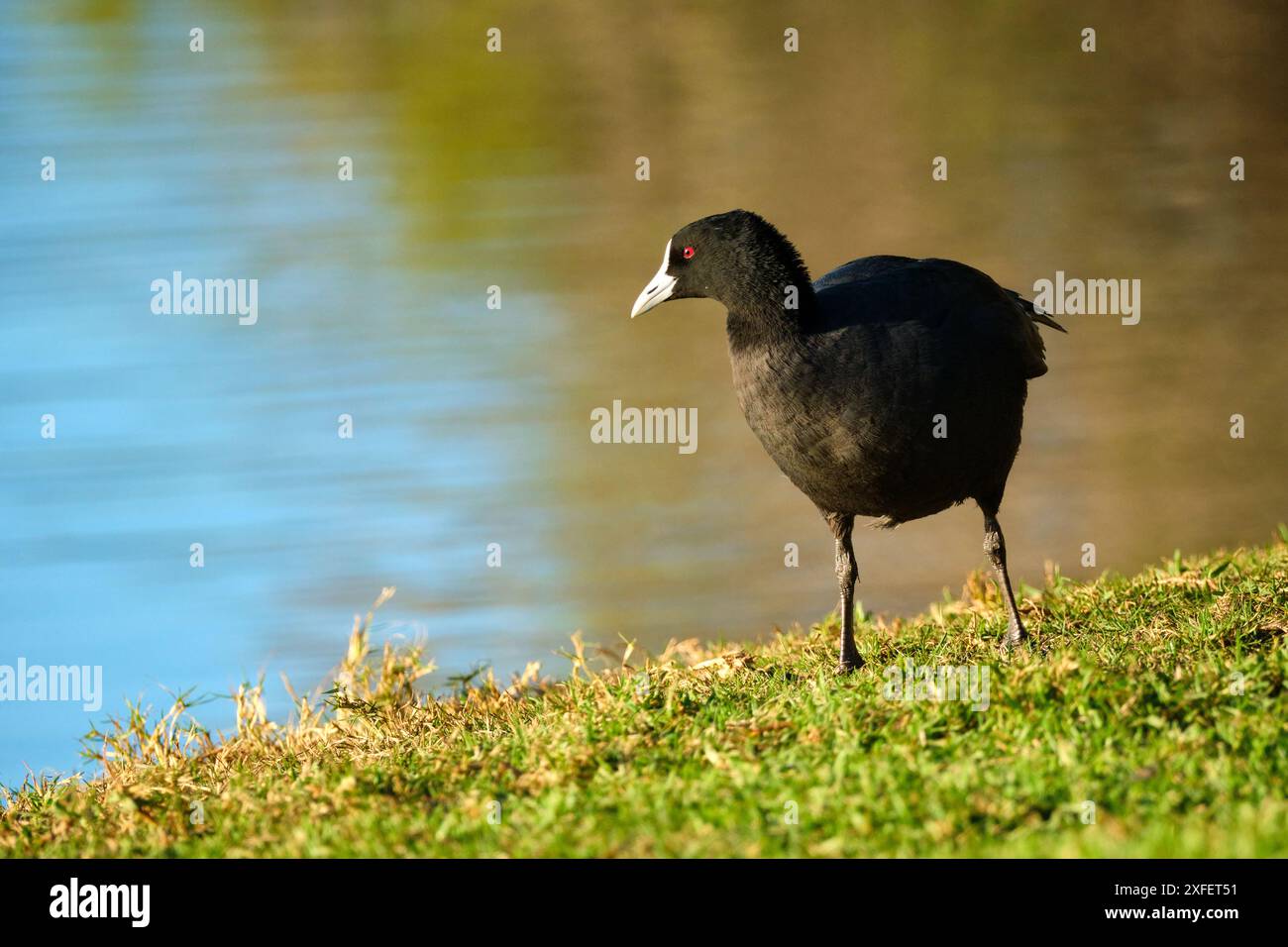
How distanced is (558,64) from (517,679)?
44.0 ft

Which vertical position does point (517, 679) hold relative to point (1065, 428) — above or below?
below

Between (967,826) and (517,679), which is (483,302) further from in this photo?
(967,826)

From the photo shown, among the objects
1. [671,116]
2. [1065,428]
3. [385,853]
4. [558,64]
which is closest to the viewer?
[385,853]

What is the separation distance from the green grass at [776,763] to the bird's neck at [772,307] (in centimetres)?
120

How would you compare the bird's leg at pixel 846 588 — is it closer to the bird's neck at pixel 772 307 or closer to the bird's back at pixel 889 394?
Result: the bird's back at pixel 889 394

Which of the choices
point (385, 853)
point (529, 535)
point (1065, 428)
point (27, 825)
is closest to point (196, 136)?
point (529, 535)

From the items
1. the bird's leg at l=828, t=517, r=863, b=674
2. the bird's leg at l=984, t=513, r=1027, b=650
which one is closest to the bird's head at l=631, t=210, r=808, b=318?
the bird's leg at l=828, t=517, r=863, b=674

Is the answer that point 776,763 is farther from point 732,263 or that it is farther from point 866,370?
point 732,263

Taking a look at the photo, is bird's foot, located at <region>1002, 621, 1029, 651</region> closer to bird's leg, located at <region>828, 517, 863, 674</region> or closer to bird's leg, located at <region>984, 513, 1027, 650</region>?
bird's leg, located at <region>984, 513, 1027, 650</region>

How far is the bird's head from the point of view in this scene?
5488 mm

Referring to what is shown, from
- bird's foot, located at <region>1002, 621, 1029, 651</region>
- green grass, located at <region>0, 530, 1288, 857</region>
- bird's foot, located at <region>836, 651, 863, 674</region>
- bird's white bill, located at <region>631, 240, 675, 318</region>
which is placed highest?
bird's white bill, located at <region>631, 240, 675, 318</region>

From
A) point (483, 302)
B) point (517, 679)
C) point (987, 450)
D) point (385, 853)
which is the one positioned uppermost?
point (483, 302)

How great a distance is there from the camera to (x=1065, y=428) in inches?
387

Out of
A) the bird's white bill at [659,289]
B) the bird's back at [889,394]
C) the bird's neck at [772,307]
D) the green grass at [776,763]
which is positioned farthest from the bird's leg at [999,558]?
the bird's white bill at [659,289]
